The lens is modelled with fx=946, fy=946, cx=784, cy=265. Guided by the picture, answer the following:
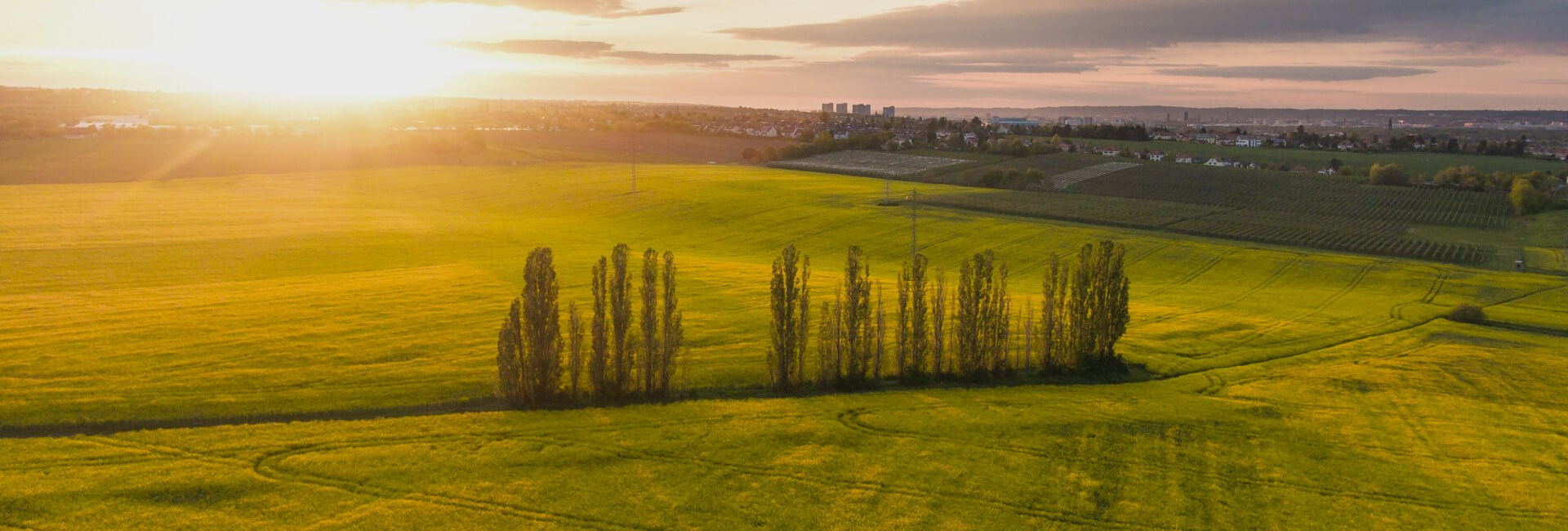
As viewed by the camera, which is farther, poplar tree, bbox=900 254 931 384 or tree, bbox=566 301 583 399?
poplar tree, bbox=900 254 931 384

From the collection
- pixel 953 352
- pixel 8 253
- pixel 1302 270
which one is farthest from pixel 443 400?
pixel 1302 270

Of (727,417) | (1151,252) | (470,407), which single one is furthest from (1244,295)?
(470,407)

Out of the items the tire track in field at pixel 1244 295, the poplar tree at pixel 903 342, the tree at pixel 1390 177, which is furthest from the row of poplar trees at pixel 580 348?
the tree at pixel 1390 177

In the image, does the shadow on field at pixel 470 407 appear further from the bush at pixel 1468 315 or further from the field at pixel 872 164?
the field at pixel 872 164

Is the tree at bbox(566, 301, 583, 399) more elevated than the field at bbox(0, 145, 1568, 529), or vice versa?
the tree at bbox(566, 301, 583, 399)

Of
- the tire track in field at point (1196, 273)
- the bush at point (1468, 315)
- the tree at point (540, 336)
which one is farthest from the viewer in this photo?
the tire track in field at point (1196, 273)

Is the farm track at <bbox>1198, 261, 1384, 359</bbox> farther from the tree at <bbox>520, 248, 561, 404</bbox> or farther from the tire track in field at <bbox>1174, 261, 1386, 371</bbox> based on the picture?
the tree at <bbox>520, 248, 561, 404</bbox>

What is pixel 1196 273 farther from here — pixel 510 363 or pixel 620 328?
pixel 510 363

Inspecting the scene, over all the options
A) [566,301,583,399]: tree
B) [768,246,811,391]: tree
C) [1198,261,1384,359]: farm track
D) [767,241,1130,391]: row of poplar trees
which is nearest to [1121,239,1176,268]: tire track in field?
[1198,261,1384,359]: farm track
